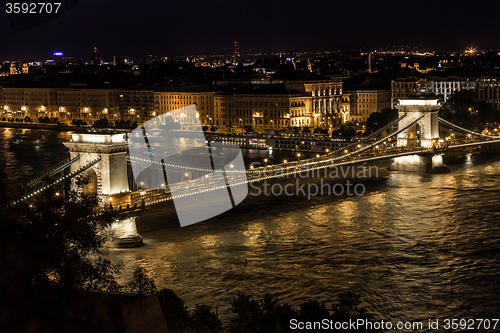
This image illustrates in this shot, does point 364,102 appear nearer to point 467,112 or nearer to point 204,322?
point 467,112

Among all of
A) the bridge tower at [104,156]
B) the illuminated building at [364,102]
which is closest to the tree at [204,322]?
the bridge tower at [104,156]

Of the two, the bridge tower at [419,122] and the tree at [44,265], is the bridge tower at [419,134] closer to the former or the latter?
the bridge tower at [419,122]

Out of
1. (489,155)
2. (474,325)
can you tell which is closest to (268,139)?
(489,155)

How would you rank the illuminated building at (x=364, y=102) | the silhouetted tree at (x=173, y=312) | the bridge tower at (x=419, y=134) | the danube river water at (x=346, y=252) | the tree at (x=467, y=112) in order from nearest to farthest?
the silhouetted tree at (x=173, y=312), the danube river water at (x=346, y=252), the bridge tower at (x=419, y=134), the tree at (x=467, y=112), the illuminated building at (x=364, y=102)

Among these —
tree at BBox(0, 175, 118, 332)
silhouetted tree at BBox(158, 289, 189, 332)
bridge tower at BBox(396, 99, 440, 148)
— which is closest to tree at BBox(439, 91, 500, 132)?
bridge tower at BBox(396, 99, 440, 148)

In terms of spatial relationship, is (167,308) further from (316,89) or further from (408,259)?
(316,89)

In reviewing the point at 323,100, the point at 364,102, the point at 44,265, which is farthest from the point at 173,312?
the point at 364,102
